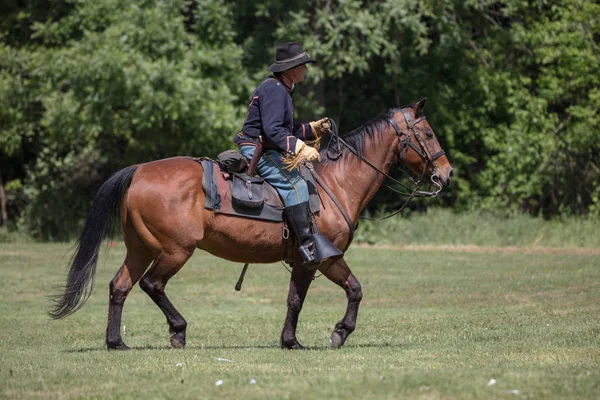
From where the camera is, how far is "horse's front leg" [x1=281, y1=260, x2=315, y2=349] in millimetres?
10289

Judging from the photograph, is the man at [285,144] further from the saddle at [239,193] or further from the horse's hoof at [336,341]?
the horse's hoof at [336,341]

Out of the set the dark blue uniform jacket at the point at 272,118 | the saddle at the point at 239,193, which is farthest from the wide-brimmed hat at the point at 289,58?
the saddle at the point at 239,193

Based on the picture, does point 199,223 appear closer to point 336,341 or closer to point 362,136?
point 336,341

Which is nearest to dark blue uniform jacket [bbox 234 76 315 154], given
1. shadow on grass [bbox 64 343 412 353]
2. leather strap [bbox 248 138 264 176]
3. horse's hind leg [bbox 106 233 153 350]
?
leather strap [bbox 248 138 264 176]

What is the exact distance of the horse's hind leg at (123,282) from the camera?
1025cm

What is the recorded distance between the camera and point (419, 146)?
10.8 meters

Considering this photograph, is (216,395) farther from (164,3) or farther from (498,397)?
(164,3)

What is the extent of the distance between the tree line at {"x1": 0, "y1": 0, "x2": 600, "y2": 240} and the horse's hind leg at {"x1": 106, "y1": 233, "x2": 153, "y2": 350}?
13.5 meters

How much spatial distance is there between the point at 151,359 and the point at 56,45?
19477 millimetres

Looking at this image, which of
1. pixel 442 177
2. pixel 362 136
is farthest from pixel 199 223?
pixel 442 177

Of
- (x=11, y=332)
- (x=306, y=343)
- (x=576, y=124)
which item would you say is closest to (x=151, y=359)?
(x=306, y=343)

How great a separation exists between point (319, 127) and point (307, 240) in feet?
4.17

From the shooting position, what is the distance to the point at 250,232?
33.5ft

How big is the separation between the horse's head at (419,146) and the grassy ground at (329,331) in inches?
72.9
